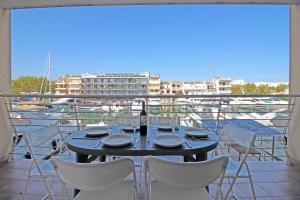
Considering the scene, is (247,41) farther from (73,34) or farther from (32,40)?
(32,40)

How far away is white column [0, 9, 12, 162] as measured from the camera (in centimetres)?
342

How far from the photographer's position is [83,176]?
1308mm

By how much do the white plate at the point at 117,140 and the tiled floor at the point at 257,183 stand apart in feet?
2.42

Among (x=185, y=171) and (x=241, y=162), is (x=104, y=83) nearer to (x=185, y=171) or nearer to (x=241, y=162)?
(x=241, y=162)

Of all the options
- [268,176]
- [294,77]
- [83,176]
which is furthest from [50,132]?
[294,77]

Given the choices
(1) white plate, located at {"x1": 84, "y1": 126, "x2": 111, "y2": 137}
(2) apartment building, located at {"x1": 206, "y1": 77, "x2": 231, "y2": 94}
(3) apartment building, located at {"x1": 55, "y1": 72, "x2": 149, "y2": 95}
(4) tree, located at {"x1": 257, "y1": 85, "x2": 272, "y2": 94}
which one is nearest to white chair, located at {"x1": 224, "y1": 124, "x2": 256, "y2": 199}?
(1) white plate, located at {"x1": 84, "y1": 126, "x2": 111, "y2": 137}

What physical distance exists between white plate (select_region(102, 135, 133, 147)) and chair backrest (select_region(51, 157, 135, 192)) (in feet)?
1.14

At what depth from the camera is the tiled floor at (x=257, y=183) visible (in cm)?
242

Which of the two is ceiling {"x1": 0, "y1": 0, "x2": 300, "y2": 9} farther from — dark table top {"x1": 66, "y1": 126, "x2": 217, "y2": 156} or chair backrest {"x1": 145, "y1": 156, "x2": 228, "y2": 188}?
chair backrest {"x1": 145, "y1": 156, "x2": 228, "y2": 188}

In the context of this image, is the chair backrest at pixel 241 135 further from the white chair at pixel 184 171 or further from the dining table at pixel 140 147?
the white chair at pixel 184 171

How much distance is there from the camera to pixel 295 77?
133 inches

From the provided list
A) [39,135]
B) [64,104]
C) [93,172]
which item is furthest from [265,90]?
[93,172]

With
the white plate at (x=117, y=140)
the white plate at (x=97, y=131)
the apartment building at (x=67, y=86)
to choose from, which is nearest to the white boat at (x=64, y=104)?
the white plate at (x=97, y=131)

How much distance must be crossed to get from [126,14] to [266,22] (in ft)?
22.3
